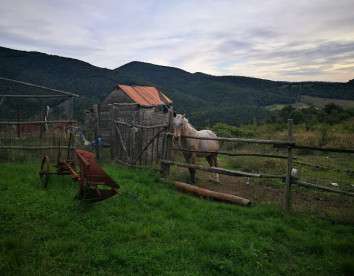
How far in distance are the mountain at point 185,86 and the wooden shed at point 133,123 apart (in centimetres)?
1184

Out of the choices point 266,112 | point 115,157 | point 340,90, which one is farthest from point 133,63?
point 115,157

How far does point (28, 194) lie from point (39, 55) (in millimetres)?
56126

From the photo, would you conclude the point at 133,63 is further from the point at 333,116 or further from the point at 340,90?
the point at 333,116

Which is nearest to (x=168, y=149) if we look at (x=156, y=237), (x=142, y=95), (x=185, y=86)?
(x=156, y=237)

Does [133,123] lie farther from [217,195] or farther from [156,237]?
[156,237]

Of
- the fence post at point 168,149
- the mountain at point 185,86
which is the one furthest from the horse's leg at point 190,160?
the mountain at point 185,86

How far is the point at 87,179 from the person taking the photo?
4.56m

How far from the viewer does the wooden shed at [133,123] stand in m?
8.21

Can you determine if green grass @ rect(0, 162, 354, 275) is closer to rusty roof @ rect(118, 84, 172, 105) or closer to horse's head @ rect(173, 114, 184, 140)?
horse's head @ rect(173, 114, 184, 140)

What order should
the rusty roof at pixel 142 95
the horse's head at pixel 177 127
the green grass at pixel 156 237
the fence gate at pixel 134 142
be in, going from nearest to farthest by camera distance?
the green grass at pixel 156 237
the horse's head at pixel 177 127
the fence gate at pixel 134 142
the rusty roof at pixel 142 95

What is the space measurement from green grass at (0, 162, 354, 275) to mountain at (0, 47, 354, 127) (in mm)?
24192

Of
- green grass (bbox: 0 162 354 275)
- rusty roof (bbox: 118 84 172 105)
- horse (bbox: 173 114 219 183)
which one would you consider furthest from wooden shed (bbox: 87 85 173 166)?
green grass (bbox: 0 162 354 275)

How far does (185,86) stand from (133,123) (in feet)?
178

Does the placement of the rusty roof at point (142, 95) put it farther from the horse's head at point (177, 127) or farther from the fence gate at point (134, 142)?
the horse's head at point (177, 127)
